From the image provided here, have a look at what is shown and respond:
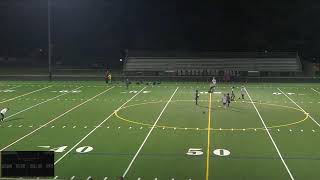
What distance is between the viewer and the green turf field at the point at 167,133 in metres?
17.5

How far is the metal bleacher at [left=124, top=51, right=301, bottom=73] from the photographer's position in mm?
55281

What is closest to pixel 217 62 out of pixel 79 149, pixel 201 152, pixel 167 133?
pixel 167 133

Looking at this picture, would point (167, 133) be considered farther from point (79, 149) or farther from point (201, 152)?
point (79, 149)

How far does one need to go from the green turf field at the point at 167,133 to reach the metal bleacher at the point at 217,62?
16536mm

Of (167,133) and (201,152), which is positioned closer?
(201,152)

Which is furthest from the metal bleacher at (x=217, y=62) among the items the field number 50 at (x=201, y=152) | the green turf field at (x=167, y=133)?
the field number 50 at (x=201, y=152)

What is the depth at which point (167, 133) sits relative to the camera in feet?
76.7

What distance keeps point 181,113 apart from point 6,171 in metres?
17.3

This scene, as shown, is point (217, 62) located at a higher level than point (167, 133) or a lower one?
higher

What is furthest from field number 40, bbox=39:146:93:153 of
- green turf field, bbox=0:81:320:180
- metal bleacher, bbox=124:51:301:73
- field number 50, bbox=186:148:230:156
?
metal bleacher, bbox=124:51:301:73

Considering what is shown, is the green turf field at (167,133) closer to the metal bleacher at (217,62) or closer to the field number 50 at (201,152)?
the field number 50 at (201,152)

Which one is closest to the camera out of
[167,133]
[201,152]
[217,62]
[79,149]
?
[201,152]

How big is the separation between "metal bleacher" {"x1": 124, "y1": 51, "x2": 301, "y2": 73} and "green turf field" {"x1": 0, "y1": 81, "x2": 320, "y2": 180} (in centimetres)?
1654

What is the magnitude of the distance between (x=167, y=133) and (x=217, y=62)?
111ft
